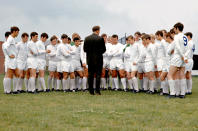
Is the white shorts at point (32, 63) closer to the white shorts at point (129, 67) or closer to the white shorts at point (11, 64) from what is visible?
the white shorts at point (11, 64)

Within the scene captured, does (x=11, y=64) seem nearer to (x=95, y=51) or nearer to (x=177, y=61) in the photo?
(x=95, y=51)

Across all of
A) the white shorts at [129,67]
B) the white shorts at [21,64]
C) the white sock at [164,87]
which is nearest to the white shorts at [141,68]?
the white shorts at [129,67]

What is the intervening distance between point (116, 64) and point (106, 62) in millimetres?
749

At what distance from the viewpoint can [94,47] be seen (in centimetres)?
1002

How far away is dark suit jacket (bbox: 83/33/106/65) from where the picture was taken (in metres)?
9.99

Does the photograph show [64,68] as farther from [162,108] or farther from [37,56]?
[162,108]

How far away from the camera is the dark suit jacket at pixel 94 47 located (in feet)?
32.8

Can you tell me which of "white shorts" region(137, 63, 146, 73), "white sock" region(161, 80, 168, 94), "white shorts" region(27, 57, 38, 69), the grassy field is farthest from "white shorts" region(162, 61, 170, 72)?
"white shorts" region(27, 57, 38, 69)

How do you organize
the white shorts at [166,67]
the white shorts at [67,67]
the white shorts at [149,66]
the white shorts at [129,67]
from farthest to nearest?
the white shorts at [67,67]
the white shorts at [129,67]
the white shorts at [149,66]
the white shorts at [166,67]

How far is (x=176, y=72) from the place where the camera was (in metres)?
9.27

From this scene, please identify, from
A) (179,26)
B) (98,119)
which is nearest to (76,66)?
(179,26)

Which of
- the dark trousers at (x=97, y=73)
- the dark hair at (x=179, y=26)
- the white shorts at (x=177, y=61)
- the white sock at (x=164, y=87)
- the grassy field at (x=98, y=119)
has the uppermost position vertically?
the dark hair at (x=179, y=26)

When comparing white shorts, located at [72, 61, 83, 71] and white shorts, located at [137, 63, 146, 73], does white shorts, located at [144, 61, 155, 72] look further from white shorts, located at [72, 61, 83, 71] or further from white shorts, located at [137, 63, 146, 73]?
white shorts, located at [72, 61, 83, 71]

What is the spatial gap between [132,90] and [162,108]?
5.45 metres
